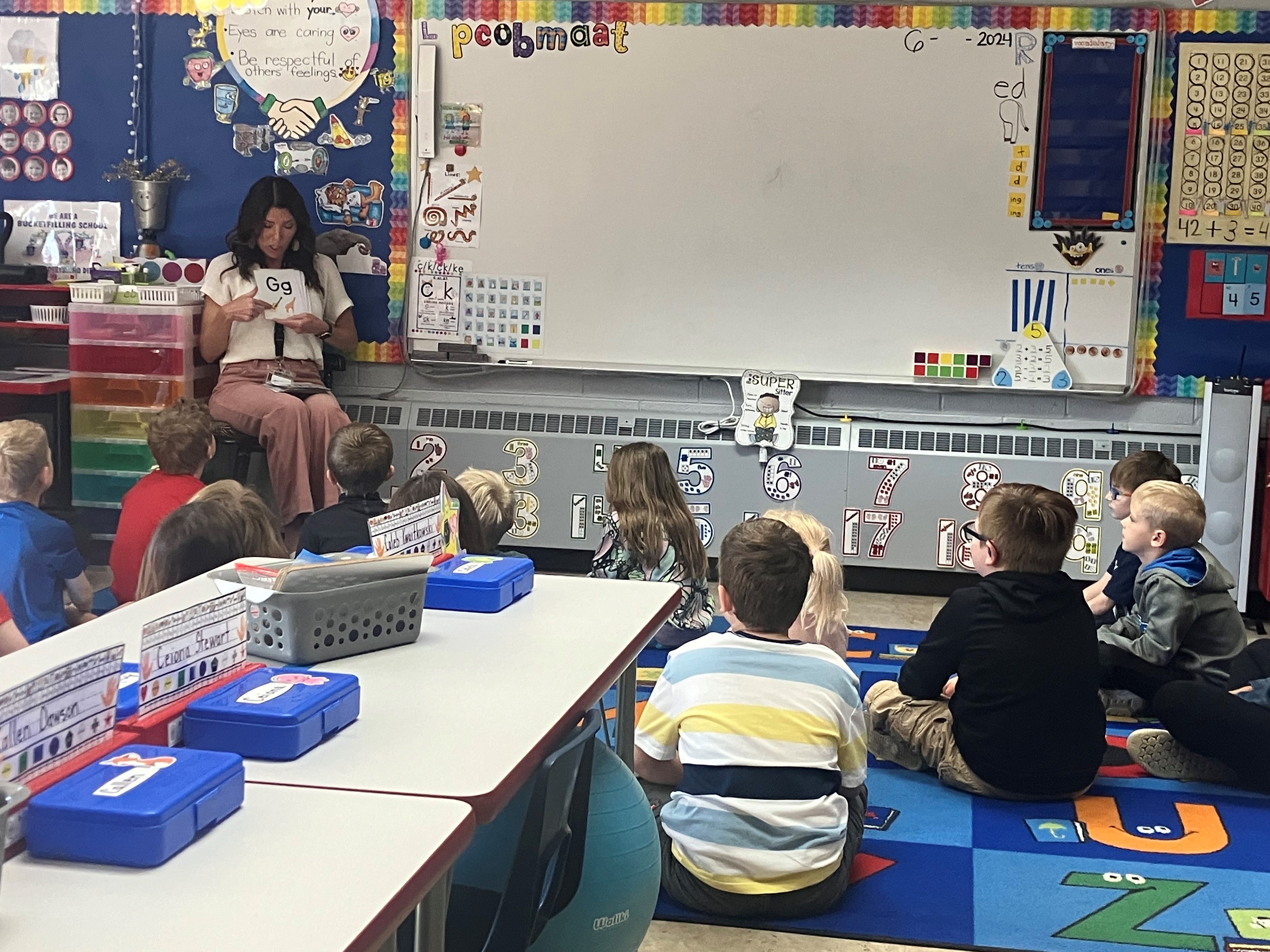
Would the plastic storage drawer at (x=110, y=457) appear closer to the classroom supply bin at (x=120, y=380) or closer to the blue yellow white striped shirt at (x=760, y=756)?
the classroom supply bin at (x=120, y=380)

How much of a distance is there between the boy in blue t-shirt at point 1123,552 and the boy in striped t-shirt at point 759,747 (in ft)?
5.40

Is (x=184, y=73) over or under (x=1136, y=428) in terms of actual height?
over

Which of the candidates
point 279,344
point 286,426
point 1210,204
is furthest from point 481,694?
point 1210,204

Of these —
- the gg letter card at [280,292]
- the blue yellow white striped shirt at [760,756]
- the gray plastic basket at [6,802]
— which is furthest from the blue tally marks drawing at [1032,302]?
the gray plastic basket at [6,802]

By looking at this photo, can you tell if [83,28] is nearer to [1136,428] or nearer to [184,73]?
[184,73]

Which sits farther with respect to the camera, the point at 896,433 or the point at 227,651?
the point at 896,433

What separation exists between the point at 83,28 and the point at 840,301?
126 inches

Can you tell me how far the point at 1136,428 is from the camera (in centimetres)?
519

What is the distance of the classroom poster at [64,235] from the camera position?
5.66 meters

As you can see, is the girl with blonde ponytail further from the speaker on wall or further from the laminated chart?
the laminated chart

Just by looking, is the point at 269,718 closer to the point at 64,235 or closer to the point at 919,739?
the point at 919,739

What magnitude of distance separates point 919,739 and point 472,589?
61.0 inches

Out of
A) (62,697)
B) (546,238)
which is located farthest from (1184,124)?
(62,697)

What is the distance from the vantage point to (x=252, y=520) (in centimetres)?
286
